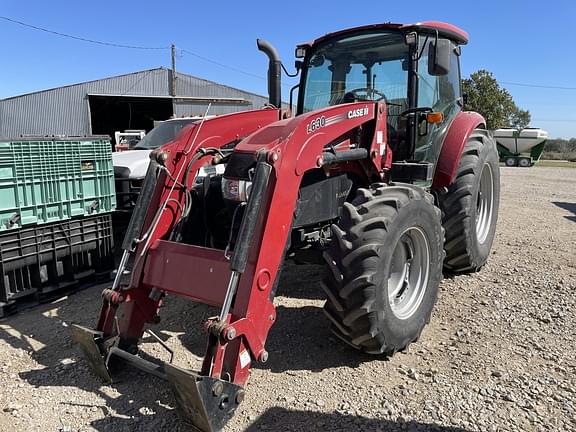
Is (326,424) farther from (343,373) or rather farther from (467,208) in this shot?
(467,208)

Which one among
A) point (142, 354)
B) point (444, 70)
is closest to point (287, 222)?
point (142, 354)

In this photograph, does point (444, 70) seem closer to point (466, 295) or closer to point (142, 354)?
point (466, 295)

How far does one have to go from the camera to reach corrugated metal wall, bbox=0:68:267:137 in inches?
944

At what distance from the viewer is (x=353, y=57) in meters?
4.78

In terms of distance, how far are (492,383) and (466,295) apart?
64.6 inches

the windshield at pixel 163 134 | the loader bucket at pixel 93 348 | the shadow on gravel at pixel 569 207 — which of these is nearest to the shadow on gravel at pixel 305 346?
the loader bucket at pixel 93 348

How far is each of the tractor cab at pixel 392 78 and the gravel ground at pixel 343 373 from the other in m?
1.62

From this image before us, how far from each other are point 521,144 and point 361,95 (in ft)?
84.1

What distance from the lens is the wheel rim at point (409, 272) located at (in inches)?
146

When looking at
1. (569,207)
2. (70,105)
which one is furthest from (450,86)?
(70,105)

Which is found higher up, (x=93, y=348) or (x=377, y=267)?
(x=377, y=267)

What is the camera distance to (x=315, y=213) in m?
4.00

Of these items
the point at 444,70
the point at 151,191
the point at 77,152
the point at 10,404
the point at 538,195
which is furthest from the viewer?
the point at 538,195

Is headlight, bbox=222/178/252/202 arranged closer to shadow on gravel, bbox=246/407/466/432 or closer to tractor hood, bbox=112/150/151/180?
shadow on gravel, bbox=246/407/466/432
